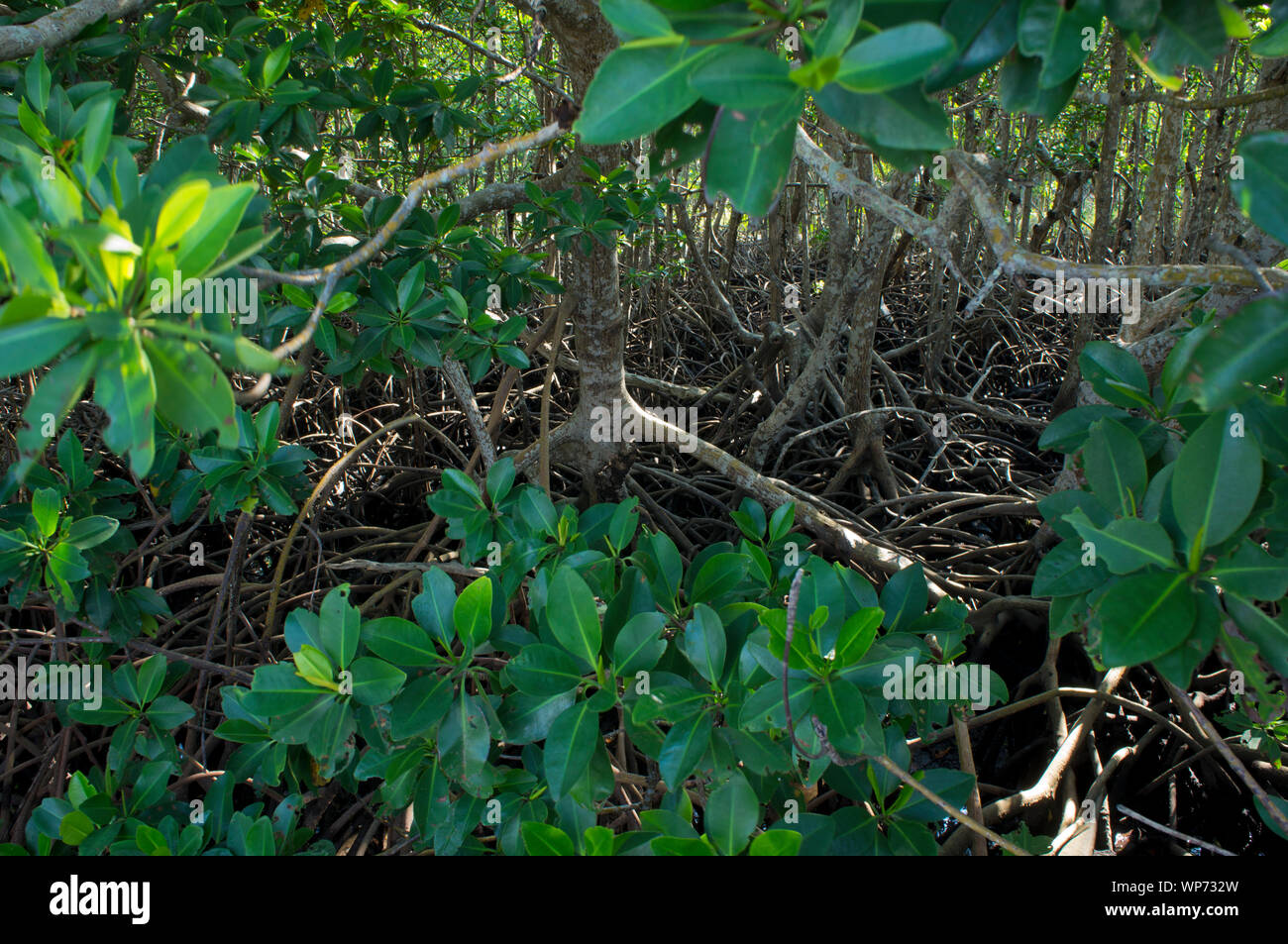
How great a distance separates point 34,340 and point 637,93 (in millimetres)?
437

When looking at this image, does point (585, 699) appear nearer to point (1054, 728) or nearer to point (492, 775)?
point (492, 775)

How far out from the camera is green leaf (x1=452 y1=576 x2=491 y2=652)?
898mm

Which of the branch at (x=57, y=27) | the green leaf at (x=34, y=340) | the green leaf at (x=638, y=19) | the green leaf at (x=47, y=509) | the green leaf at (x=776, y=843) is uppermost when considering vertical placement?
the branch at (x=57, y=27)

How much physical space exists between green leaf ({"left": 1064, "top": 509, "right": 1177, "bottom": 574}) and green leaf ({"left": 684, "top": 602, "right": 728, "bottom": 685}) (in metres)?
0.38

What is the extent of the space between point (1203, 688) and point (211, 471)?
2.24 m

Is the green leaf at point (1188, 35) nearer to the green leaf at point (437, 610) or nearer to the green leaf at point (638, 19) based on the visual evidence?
the green leaf at point (638, 19)

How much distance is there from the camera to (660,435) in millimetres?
2305

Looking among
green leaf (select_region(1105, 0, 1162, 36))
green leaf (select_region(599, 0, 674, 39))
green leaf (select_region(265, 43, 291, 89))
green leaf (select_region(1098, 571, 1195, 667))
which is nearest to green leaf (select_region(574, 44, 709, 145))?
green leaf (select_region(599, 0, 674, 39))

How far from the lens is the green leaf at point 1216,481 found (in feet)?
2.15

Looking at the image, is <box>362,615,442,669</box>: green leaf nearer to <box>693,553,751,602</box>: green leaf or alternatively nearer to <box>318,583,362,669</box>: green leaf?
<box>318,583,362,669</box>: green leaf

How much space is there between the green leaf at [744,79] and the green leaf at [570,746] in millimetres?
613

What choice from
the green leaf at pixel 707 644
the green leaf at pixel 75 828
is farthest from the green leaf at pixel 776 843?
the green leaf at pixel 75 828

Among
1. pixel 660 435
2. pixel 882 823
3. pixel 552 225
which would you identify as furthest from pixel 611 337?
pixel 882 823

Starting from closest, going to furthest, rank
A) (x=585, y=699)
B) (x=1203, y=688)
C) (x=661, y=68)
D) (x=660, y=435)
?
(x=661, y=68) → (x=585, y=699) → (x=1203, y=688) → (x=660, y=435)
